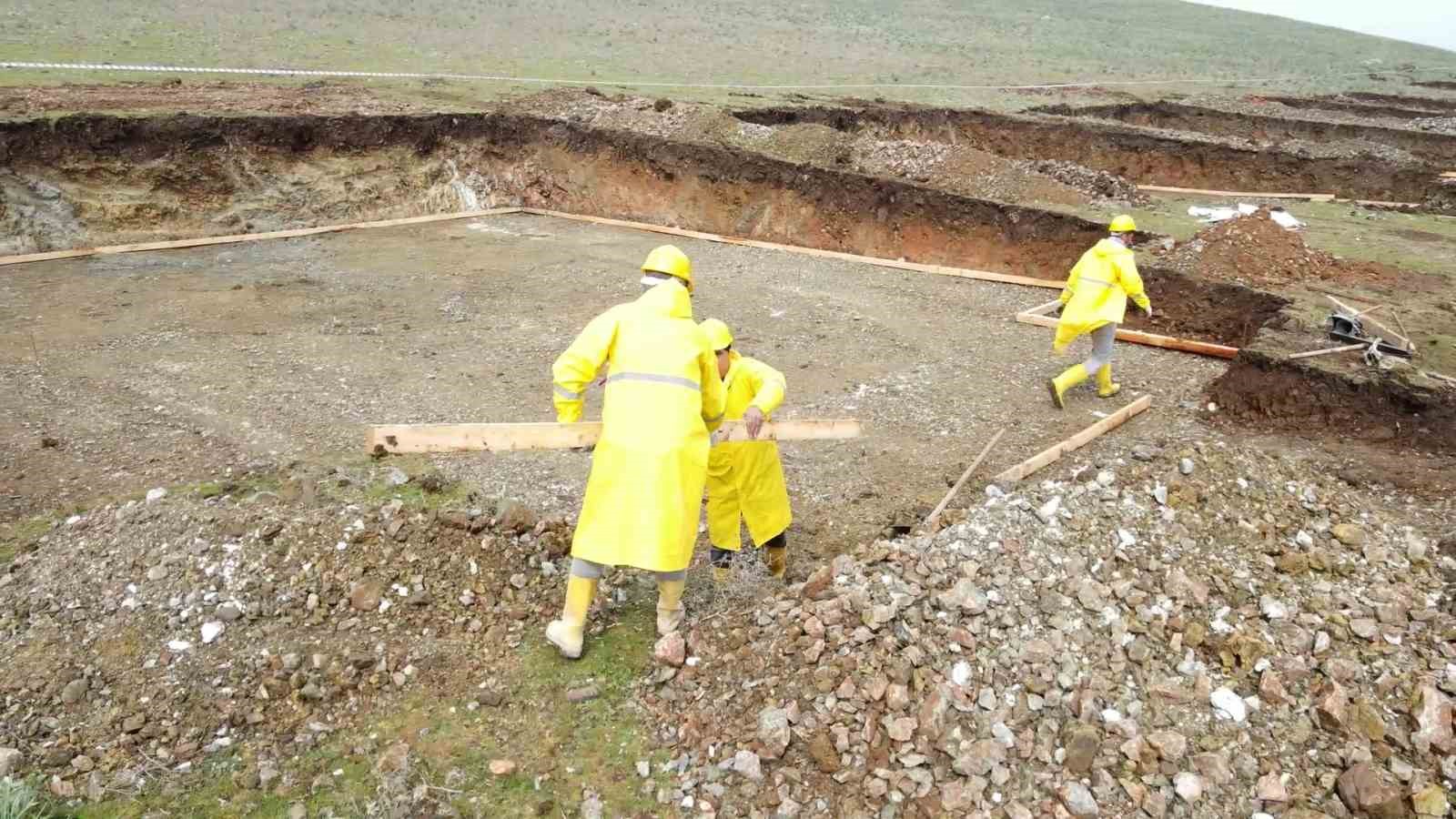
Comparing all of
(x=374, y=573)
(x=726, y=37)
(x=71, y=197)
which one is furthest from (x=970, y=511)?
(x=726, y=37)

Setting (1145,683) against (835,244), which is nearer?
(1145,683)

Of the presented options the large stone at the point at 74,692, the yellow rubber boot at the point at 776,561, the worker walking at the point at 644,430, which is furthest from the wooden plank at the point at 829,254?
the large stone at the point at 74,692

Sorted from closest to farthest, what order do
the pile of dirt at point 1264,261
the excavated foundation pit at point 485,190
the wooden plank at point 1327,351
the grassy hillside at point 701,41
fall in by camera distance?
the wooden plank at point 1327,351
the pile of dirt at point 1264,261
the excavated foundation pit at point 485,190
the grassy hillside at point 701,41

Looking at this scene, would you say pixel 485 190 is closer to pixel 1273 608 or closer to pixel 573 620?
pixel 573 620

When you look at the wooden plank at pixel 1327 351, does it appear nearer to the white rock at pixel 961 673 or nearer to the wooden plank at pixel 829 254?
the wooden plank at pixel 829 254

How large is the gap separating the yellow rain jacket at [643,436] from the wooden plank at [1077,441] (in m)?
2.77

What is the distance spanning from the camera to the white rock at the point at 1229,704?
3.94 meters

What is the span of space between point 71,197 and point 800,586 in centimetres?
1254

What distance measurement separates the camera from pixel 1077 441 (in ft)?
22.5

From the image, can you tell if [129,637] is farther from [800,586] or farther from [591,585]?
[800,586]

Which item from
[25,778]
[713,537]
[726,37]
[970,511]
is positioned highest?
[726,37]

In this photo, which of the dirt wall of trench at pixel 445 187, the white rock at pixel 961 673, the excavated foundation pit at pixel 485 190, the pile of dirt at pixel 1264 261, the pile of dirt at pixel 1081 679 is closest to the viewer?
the pile of dirt at pixel 1081 679

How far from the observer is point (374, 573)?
16.3 feet

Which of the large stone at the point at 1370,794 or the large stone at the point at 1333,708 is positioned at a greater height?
the large stone at the point at 1333,708
